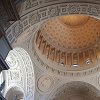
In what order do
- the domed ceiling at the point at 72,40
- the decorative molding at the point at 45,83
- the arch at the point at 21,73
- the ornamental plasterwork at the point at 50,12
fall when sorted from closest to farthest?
the ornamental plasterwork at the point at 50,12
the arch at the point at 21,73
the decorative molding at the point at 45,83
the domed ceiling at the point at 72,40

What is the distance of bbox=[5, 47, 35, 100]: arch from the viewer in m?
12.7

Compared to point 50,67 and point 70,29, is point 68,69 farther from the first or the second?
point 70,29

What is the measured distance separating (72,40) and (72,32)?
0.67 meters

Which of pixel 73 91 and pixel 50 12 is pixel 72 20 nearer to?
pixel 73 91

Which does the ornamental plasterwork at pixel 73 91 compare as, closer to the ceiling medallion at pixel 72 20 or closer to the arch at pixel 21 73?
the arch at pixel 21 73

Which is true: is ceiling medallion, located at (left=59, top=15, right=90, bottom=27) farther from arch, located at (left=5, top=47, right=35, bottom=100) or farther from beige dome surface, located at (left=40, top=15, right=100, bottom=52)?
arch, located at (left=5, top=47, right=35, bottom=100)

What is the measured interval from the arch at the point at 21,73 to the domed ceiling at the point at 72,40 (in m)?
2.47

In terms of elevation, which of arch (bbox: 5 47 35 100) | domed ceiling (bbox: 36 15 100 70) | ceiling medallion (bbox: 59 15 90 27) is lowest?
arch (bbox: 5 47 35 100)

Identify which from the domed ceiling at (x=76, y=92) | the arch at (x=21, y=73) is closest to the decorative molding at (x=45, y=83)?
the domed ceiling at (x=76, y=92)

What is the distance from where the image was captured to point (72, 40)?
661 inches

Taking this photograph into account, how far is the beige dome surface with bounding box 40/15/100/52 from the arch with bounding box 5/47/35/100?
3.28m

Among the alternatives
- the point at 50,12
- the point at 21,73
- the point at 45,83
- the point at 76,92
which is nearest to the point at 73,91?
the point at 76,92

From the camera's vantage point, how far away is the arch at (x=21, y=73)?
41.7ft

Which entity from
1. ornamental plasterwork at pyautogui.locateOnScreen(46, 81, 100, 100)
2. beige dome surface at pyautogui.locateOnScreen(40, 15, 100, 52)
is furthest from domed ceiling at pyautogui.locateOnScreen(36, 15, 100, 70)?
ornamental plasterwork at pyautogui.locateOnScreen(46, 81, 100, 100)
